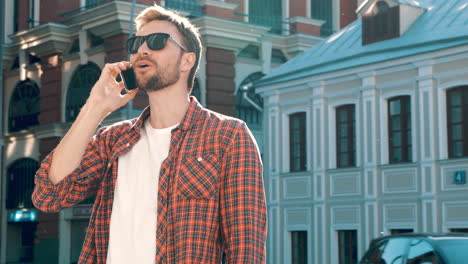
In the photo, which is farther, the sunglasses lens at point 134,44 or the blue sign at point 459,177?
the blue sign at point 459,177

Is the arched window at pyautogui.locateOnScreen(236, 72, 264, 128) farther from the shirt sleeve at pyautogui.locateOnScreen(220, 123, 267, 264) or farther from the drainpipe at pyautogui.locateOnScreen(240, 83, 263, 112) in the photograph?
the shirt sleeve at pyautogui.locateOnScreen(220, 123, 267, 264)

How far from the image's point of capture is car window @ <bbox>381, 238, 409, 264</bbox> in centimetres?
1330

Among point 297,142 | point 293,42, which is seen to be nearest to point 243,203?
point 297,142

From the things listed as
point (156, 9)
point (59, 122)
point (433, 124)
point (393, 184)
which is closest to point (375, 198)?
point (393, 184)

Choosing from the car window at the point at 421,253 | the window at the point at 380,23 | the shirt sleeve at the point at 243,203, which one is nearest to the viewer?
the shirt sleeve at the point at 243,203

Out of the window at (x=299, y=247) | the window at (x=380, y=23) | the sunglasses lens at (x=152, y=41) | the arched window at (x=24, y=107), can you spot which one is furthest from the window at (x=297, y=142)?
the sunglasses lens at (x=152, y=41)

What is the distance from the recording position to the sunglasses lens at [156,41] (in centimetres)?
338

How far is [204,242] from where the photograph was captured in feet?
10.5

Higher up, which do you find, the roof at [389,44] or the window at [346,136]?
the roof at [389,44]

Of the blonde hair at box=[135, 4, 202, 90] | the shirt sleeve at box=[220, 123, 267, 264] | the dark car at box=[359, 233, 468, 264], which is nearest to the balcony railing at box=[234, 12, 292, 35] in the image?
the dark car at box=[359, 233, 468, 264]

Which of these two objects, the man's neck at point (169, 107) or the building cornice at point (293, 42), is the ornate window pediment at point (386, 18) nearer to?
the building cornice at point (293, 42)

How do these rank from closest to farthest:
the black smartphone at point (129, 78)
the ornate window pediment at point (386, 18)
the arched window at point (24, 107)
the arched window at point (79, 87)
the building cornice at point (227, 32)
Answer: the black smartphone at point (129, 78), the ornate window pediment at point (386, 18), the building cornice at point (227, 32), the arched window at point (79, 87), the arched window at point (24, 107)

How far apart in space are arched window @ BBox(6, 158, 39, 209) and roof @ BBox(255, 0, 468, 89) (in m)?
12.7

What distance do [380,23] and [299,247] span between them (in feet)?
22.6
